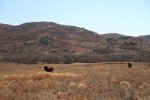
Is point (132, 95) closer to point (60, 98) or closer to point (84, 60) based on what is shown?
point (60, 98)

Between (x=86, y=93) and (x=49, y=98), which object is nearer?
(x=49, y=98)

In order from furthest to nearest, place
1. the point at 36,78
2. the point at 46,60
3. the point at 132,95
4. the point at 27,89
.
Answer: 1. the point at 46,60
2. the point at 36,78
3. the point at 27,89
4. the point at 132,95

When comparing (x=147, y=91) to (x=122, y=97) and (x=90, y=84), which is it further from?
(x=90, y=84)

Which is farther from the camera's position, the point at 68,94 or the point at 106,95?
the point at 68,94

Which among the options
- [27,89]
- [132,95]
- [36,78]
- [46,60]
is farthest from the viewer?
[46,60]

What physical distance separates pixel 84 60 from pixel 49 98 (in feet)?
416

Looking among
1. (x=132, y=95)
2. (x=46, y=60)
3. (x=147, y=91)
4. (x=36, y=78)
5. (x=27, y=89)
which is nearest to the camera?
(x=132, y=95)

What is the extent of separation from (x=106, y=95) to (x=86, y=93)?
1648mm

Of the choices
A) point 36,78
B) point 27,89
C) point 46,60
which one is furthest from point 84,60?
point 27,89

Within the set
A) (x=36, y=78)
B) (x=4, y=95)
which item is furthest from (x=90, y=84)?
(x=36, y=78)

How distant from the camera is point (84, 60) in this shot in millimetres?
141000

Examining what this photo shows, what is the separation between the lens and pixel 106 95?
14945mm

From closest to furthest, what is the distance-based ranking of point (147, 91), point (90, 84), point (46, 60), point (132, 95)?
point (132, 95) → point (147, 91) → point (90, 84) → point (46, 60)

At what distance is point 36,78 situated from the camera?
89.8 ft
